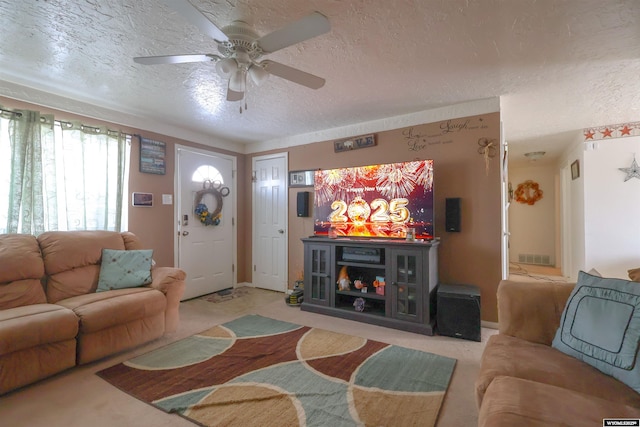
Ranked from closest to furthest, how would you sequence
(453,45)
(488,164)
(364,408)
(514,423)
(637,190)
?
1. (514,423)
2. (364,408)
3. (453,45)
4. (488,164)
5. (637,190)

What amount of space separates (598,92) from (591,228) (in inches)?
78.5

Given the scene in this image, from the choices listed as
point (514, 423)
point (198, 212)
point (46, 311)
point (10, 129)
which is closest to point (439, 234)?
point (514, 423)

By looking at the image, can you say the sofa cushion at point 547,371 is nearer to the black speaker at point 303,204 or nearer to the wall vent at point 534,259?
the black speaker at point 303,204

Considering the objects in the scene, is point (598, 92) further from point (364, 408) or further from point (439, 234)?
point (364, 408)

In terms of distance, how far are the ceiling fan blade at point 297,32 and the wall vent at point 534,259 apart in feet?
22.1

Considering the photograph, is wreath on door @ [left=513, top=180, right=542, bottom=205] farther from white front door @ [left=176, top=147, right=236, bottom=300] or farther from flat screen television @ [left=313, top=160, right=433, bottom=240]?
white front door @ [left=176, top=147, right=236, bottom=300]

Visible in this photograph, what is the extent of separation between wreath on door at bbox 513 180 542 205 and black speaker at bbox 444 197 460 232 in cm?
434

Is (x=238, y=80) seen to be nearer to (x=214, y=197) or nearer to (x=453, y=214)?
(x=453, y=214)

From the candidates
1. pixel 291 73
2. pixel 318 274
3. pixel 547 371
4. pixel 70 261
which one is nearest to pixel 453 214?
pixel 318 274

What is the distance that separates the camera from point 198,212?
3988mm

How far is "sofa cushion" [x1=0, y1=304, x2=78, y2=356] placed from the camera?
1711mm

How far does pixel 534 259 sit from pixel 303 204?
211 inches

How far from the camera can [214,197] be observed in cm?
423

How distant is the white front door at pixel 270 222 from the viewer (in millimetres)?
4277
